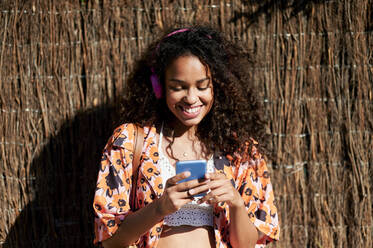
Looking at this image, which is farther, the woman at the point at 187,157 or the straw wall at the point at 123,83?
the straw wall at the point at 123,83

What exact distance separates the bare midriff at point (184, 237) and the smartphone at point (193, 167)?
0.39 metres

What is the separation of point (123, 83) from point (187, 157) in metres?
0.85

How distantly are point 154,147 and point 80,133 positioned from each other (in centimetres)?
90

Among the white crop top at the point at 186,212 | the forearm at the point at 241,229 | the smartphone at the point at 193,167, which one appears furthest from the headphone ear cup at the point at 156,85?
the forearm at the point at 241,229

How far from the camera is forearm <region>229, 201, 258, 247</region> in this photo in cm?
177

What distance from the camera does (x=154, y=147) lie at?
Result: 1.86m

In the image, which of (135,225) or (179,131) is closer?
(135,225)

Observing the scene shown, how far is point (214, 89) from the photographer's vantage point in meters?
1.93

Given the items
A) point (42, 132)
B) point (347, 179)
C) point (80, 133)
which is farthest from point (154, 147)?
point (347, 179)

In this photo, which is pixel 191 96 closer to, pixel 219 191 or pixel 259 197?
pixel 219 191

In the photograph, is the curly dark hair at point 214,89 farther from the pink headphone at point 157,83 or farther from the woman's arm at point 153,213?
the woman's arm at point 153,213

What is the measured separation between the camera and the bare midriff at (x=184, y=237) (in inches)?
71.4

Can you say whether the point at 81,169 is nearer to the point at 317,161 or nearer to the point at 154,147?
the point at 154,147

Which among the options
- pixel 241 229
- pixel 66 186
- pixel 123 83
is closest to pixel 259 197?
pixel 241 229
